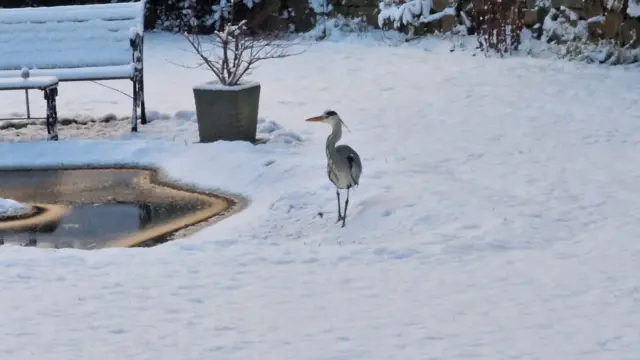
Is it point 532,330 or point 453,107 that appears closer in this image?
→ point 532,330

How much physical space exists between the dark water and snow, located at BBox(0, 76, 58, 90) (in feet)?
6.38

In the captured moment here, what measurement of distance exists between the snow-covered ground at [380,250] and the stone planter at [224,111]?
0.71ft

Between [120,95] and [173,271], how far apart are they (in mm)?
6674

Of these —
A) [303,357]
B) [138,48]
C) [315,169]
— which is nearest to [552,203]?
[315,169]

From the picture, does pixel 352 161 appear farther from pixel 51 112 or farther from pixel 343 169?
pixel 51 112

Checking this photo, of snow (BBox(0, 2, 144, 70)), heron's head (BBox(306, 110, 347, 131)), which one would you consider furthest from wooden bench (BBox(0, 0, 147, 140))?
heron's head (BBox(306, 110, 347, 131))

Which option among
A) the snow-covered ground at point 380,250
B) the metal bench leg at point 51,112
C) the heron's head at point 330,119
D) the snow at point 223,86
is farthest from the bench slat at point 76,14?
the heron's head at point 330,119

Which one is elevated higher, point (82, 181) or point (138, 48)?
point (138, 48)

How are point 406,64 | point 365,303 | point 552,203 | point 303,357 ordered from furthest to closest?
point 406,64 < point 552,203 < point 365,303 < point 303,357

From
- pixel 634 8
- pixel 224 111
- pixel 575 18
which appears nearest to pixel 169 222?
pixel 224 111

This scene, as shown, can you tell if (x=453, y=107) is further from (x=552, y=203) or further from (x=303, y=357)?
(x=303, y=357)

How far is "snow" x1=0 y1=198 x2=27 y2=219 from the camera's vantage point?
6.95m

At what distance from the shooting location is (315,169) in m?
7.57

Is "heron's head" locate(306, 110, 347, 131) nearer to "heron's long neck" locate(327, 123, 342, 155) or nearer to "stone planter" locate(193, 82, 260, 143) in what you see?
"heron's long neck" locate(327, 123, 342, 155)
